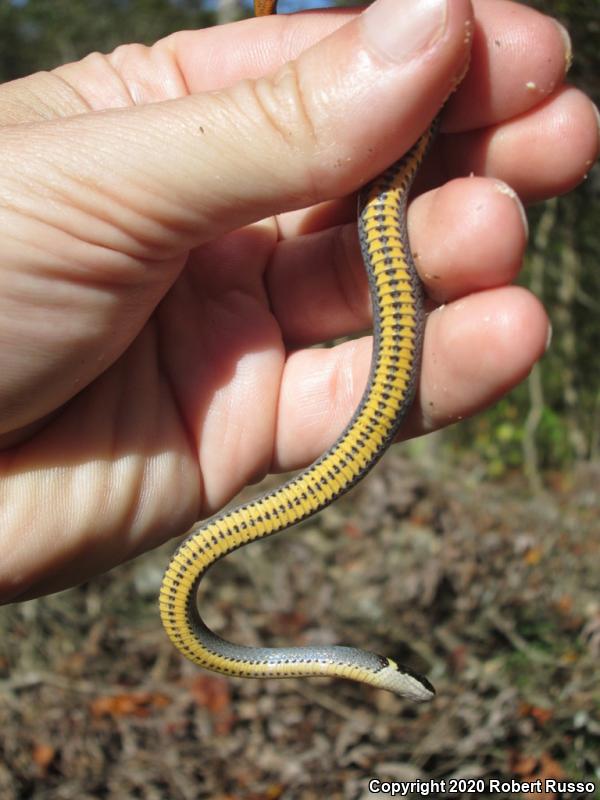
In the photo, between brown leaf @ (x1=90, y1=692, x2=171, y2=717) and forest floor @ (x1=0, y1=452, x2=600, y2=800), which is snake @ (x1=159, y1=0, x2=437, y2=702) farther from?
brown leaf @ (x1=90, y1=692, x2=171, y2=717)

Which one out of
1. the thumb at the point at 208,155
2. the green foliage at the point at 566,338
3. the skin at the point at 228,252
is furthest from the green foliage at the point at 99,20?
the thumb at the point at 208,155

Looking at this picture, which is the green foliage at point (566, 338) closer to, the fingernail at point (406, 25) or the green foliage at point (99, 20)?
the fingernail at point (406, 25)

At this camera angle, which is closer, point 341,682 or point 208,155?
point 208,155

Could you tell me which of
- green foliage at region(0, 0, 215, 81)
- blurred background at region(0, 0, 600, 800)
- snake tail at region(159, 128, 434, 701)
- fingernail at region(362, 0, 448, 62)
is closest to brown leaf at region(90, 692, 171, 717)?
blurred background at region(0, 0, 600, 800)

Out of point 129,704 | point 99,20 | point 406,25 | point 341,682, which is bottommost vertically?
point 341,682

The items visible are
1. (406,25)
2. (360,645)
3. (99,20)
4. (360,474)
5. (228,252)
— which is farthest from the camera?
(99,20)

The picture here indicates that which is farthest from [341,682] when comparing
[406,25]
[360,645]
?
[406,25]

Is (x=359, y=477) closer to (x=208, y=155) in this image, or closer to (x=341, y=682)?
(x=208, y=155)
